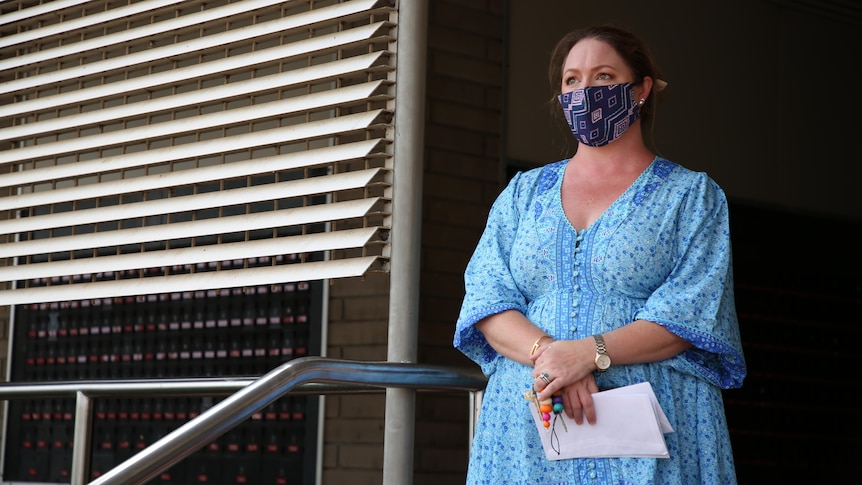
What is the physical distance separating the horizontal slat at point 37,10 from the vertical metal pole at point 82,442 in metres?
1.65

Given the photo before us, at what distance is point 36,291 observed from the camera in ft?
12.3

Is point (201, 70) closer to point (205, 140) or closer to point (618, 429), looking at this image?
point (205, 140)

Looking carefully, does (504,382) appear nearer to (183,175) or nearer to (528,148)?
(183,175)

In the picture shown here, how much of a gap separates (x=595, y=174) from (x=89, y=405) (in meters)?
1.40

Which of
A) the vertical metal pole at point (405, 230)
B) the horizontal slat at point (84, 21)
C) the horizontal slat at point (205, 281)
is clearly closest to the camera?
the vertical metal pole at point (405, 230)

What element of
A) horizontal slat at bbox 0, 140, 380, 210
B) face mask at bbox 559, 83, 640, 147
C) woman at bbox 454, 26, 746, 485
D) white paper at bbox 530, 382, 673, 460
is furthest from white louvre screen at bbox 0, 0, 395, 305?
white paper at bbox 530, 382, 673, 460

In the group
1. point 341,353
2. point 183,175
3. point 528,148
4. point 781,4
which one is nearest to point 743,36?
point 781,4

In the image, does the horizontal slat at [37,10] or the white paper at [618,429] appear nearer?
the white paper at [618,429]

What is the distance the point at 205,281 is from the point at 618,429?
151 centimetres

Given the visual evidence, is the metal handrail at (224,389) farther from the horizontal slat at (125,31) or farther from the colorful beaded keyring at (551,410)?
the horizontal slat at (125,31)

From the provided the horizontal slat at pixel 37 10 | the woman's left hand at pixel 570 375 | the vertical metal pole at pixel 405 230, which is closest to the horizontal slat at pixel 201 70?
the vertical metal pole at pixel 405 230

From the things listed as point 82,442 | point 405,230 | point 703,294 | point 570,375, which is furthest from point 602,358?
point 82,442

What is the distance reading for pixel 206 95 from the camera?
3490mm

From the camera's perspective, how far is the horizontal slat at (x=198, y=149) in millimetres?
3098
